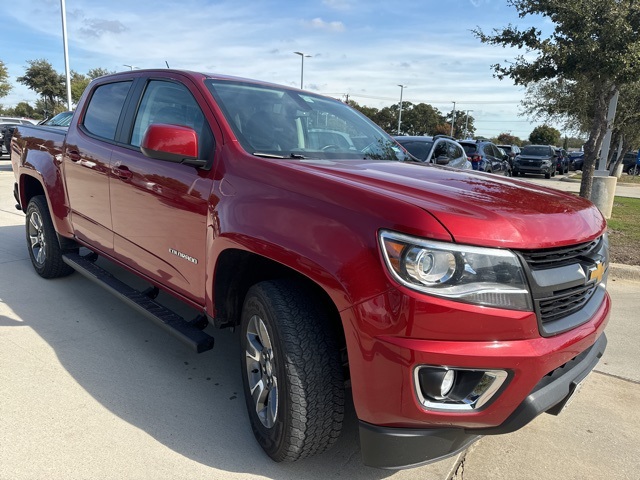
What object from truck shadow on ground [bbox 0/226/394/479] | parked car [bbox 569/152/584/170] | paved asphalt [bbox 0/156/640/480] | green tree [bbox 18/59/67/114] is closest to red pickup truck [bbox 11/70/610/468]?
truck shadow on ground [bbox 0/226/394/479]

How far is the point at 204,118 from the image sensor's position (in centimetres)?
286

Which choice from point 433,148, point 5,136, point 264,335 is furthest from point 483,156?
point 5,136

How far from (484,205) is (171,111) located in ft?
7.06

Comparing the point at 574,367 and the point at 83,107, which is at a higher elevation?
the point at 83,107

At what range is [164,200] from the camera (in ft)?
9.70

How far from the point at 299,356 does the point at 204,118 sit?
1.52 metres

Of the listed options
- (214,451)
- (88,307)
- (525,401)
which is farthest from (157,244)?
(525,401)

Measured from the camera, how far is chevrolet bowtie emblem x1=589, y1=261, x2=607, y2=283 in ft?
7.28

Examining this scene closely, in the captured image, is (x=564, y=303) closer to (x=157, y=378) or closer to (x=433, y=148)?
(x=157, y=378)

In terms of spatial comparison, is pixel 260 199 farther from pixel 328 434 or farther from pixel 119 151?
pixel 119 151

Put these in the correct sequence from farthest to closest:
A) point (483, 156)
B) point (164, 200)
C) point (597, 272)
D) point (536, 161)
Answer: point (536, 161) < point (483, 156) < point (164, 200) < point (597, 272)

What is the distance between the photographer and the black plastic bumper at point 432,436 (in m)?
1.89

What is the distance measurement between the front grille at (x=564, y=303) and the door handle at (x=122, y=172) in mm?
2598

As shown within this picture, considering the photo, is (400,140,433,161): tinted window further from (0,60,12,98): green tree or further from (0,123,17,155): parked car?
(0,60,12,98): green tree
